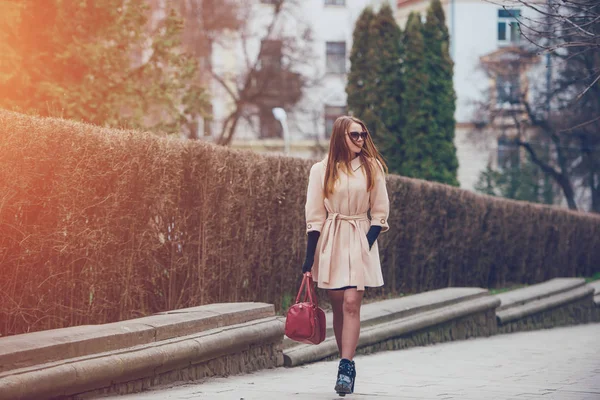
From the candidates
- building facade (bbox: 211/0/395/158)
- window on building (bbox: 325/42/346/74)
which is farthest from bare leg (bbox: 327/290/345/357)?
window on building (bbox: 325/42/346/74)

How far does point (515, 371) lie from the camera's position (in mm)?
10078

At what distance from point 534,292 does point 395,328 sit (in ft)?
23.5

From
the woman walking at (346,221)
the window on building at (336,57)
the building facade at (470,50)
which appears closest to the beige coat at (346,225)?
the woman walking at (346,221)

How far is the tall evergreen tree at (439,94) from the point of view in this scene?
34.0 m

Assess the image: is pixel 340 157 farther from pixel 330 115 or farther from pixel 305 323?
pixel 330 115

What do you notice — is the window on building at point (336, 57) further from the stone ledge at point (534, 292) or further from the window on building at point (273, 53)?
the stone ledge at point (534, 292)

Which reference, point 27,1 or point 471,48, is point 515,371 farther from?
point 471,48

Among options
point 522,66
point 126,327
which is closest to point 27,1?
point 126,327

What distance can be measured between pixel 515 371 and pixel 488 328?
219 inches

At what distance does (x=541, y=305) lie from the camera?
18531 millimetres

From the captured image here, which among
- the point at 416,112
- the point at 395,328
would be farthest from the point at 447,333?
the point at 416,112

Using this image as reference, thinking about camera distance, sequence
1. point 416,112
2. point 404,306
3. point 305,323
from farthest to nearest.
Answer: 1. point 416,112
2. point 404,306
3. point 305,323

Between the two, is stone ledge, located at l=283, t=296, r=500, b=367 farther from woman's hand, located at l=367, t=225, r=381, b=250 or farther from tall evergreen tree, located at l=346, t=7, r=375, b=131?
tall evergreen tree, located at l=346, t=7, r=375, b=131

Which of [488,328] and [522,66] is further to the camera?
[522,66]
